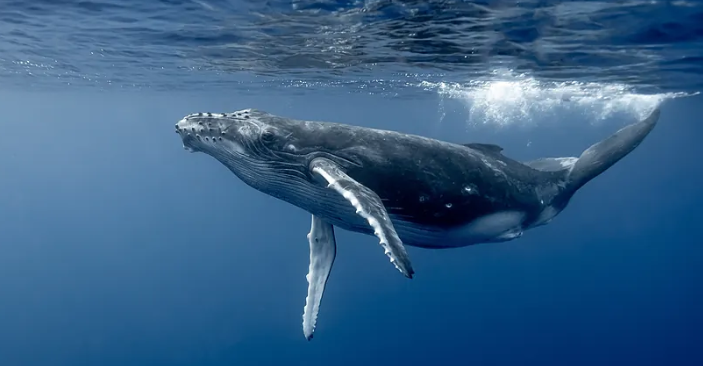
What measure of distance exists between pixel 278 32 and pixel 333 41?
2006 millimetres

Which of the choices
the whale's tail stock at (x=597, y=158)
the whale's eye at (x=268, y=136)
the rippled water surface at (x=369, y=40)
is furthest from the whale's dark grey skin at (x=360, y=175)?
the rippled water surface at (x=369, y=40)

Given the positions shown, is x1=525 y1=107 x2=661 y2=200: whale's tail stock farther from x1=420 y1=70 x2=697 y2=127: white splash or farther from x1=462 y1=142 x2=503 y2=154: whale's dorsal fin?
x1=420 y1=70 x2=697 y2=127: white splash

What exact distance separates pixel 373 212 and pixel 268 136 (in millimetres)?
2166

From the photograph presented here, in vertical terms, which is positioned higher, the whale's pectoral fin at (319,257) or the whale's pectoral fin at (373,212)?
the whale's pectoral fin at (373,212)

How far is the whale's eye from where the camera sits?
7000 millimetres

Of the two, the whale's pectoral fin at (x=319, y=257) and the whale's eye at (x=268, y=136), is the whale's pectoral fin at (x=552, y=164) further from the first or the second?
the whale's eye at (x=268, y=136)

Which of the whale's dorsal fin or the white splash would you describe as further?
the white splash

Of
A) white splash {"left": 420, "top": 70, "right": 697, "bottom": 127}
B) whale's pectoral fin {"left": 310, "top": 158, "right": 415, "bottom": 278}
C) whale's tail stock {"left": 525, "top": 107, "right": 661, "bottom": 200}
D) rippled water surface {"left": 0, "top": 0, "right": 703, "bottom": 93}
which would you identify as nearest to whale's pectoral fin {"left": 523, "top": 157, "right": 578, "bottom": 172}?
whale's tail stock {"left": 525, "top": 107, "right": 661, "bottom": 200}

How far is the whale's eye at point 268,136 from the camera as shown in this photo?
7.00 meters

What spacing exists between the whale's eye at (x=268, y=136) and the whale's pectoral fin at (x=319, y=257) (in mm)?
1719

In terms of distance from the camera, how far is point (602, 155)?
31.6 feet

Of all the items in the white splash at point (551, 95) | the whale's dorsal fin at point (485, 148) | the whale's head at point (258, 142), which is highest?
the whale's head at point (258, 142)

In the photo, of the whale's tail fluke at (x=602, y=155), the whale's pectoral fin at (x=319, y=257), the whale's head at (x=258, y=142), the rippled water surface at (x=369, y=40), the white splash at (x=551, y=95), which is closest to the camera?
the whale's head at (x=258, y=142)

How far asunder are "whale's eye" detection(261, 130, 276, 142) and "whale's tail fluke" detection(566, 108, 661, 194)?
5522mm
